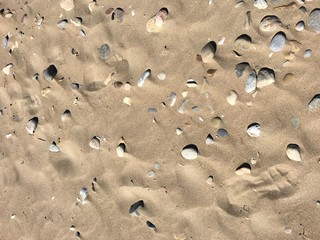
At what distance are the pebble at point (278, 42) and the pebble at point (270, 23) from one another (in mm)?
60

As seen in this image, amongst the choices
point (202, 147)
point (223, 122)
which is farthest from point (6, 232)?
point (223, 122)

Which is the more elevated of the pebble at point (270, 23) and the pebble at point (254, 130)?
the pebble at point (270, 23)

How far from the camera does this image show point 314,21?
2.93 m

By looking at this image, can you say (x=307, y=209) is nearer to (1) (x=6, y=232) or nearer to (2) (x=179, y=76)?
(2) (x=179, y=76)

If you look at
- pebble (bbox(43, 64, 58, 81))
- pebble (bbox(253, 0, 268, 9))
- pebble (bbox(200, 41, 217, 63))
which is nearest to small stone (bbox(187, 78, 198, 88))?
pebble (bbox(200, 41, 217, 63))

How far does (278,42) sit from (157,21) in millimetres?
937

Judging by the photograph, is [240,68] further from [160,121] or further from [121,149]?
[121,149]

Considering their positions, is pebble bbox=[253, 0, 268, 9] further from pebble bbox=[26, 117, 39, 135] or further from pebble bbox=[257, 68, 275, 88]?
pebble bbox=[26, 117, 39, 135]

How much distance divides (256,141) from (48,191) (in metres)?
1.72

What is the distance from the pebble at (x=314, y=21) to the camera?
2.93 meters

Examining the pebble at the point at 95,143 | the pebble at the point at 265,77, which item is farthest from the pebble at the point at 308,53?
the pebble at the point at 95,143

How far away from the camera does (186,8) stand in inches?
128

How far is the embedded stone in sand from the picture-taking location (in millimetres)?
3281

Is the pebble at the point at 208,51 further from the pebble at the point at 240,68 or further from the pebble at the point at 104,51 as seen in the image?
the pebble at the point at 104,51
